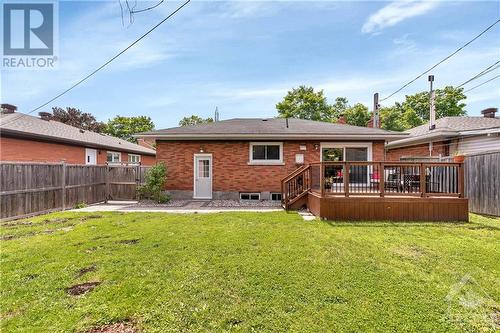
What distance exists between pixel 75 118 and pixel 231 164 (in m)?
33.0

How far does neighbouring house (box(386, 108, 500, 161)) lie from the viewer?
39.2ft

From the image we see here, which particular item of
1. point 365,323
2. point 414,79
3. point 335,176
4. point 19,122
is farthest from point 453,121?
point 19,122

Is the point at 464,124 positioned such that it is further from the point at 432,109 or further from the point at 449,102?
the point at 449,102

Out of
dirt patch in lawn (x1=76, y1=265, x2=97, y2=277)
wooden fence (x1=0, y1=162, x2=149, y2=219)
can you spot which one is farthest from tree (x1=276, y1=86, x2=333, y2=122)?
dirt patch in lawn (x1=76, y1=265, x2=97, y2=277)

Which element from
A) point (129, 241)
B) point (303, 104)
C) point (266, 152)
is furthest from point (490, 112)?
point (129, 241)

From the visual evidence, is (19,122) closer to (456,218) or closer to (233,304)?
(233,304)

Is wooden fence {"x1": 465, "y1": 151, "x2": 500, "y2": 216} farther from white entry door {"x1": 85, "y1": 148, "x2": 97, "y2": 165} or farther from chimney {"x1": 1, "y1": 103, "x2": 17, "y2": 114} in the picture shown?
chimney {"x1": 1, "y1": 103, "x2": 17, "y2": 114}

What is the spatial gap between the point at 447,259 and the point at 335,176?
4.40m

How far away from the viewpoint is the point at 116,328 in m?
2.52

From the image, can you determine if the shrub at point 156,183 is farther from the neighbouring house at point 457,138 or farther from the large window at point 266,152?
the neighbouring house at point 457,138

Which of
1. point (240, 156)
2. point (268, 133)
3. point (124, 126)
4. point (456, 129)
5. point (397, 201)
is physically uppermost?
point (124, 126)

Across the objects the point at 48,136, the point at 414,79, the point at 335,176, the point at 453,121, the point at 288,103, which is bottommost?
the point at 335,176

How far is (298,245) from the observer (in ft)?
16.3

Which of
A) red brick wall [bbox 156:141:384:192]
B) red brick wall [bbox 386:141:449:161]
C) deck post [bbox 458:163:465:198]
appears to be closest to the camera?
deck post [bbox 458:163:465:198]
